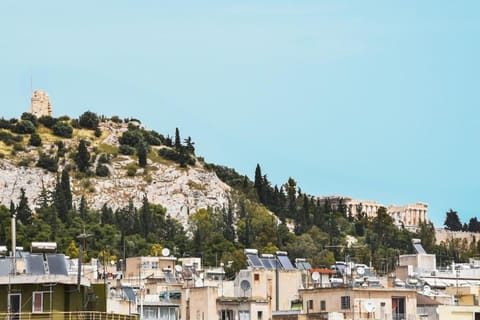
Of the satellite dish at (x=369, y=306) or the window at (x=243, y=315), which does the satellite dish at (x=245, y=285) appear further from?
the satellite dish at (x=369, y=306)

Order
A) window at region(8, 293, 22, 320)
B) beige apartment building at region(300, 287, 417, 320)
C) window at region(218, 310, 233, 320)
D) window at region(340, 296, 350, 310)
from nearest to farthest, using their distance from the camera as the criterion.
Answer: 1. window at region(8, 293, 22, 320)
2. beige apartment building at region(300, 287, 417, 320)
3. window at region(340, 296, 350, 310)
4. window at region(218, 310, 233, 320)

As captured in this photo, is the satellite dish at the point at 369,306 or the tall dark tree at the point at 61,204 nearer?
the satellite dish at the point at 369,306

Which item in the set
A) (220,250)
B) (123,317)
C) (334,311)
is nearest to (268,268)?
(334,311)

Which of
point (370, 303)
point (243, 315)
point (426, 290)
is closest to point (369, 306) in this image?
point (370, 303)

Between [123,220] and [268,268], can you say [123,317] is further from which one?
[123,220]

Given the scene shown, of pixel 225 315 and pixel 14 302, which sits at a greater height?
pixel 225 315

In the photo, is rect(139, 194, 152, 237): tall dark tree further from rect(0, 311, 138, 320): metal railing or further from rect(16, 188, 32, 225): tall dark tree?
rect(0, 311, 138, 320): metal railing

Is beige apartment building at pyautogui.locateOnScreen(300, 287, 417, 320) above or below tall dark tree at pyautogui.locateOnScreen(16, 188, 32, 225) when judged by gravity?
below

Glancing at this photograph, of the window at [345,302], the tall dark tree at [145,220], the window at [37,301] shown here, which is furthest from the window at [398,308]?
the tall dark tree at [145,220]

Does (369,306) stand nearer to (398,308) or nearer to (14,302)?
(398,308)

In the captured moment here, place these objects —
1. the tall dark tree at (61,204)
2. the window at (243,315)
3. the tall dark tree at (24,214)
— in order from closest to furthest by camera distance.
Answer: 1. the window at (243,315)
2. the tall dark tree at (24,214)
3. the tall dark tree at (61,204)

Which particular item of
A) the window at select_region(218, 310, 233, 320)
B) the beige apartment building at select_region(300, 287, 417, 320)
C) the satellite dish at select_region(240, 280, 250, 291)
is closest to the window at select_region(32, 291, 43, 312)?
the beige apartment building at select_region(300, 287, 417, 320)

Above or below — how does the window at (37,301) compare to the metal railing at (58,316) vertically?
above

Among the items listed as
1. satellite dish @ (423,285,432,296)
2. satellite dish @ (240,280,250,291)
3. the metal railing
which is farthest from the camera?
satellite dish @ (240,280,250,291)
